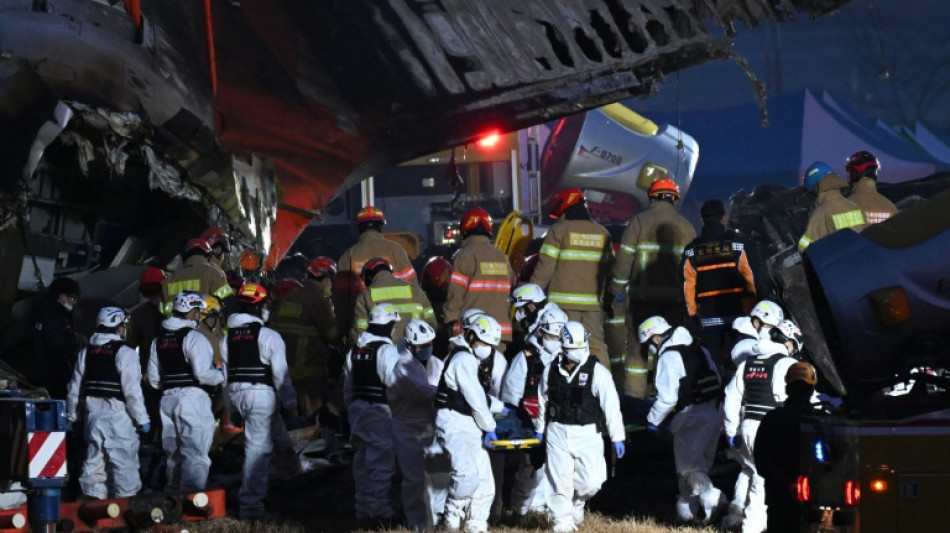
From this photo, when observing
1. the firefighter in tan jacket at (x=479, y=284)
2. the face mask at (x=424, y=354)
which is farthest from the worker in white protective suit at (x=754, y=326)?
the firefighter in tan jacket at (x=479, y=284)

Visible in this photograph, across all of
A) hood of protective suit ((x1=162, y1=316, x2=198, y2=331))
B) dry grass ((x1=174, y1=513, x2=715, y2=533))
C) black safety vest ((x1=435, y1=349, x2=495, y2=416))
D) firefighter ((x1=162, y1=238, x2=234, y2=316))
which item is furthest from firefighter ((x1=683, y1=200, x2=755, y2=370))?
firefighter ((x1=162, y1=238, x2=234, y2=316))

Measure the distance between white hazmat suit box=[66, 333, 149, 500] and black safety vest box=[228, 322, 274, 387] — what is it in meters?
0.95

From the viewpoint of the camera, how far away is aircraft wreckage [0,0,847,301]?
46.0 ft

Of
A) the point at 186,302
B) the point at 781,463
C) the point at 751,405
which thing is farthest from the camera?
the point at 186,302

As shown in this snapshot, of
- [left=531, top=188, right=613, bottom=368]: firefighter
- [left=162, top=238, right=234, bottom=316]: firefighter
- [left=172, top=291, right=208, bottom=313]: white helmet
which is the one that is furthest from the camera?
[left=162, top=238, right=234, bottom=316]: firefighter

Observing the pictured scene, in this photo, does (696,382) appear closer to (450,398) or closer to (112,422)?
(450,398)

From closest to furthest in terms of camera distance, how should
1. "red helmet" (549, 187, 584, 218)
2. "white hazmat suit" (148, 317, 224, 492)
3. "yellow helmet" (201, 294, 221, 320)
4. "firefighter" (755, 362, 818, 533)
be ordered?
"firefighter" (755, 362, 818, 533) < "white hazmat suit" (148, 317, 224, 492) < "red helmet" (549, 187, 584, 218) < "yellow helmet" (201, 294, 221, 320)

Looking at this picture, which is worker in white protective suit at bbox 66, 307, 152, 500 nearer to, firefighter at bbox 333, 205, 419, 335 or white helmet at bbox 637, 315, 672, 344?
firefighter at bbox 333, 205, 419, 335

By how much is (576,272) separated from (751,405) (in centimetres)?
300

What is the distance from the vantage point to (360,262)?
1519cm

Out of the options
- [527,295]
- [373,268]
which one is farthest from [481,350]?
[373,268]

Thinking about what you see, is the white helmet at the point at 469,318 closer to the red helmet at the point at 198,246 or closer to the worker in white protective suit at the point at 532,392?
the worker in white protective suit at the point at 532,392

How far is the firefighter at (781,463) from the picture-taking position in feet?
22.7

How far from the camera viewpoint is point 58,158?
16219mm
